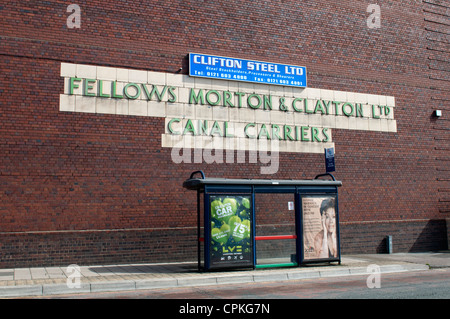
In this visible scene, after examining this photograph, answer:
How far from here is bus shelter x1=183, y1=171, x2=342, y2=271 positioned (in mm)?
A: 12086

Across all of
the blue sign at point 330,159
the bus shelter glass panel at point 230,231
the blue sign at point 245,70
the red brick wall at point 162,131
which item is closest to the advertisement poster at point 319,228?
the bus shelter glass panel at point 230,231

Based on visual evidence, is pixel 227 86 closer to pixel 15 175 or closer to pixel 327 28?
pixel 327 28

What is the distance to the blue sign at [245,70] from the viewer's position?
51.1 feet

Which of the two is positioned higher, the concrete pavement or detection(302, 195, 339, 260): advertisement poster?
detection(302, 195, 339, 260): advertisement poster

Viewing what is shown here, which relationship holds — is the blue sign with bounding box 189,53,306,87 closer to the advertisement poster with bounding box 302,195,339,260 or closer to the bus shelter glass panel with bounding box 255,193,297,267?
the bus shelter glass panel with bounding box 255,193,297,267

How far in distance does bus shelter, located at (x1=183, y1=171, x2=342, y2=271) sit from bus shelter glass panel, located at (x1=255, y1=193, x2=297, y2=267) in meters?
0.72

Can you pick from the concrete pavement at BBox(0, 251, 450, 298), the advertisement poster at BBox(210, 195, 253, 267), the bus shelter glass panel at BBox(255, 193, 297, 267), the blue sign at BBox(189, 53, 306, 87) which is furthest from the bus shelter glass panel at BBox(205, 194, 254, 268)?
the blue sign at BBox(189, 53, 306, 87)

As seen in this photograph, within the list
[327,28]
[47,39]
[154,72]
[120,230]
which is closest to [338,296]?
[120,230]

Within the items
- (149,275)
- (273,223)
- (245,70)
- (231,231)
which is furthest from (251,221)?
(245,70)

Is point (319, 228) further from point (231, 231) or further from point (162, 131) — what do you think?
point (162, 131)

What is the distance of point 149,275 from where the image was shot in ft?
37.1

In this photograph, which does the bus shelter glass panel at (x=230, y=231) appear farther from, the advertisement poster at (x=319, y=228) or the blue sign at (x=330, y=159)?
the blue sign at (x=330, y=159)

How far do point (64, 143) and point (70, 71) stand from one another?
7.53ft
